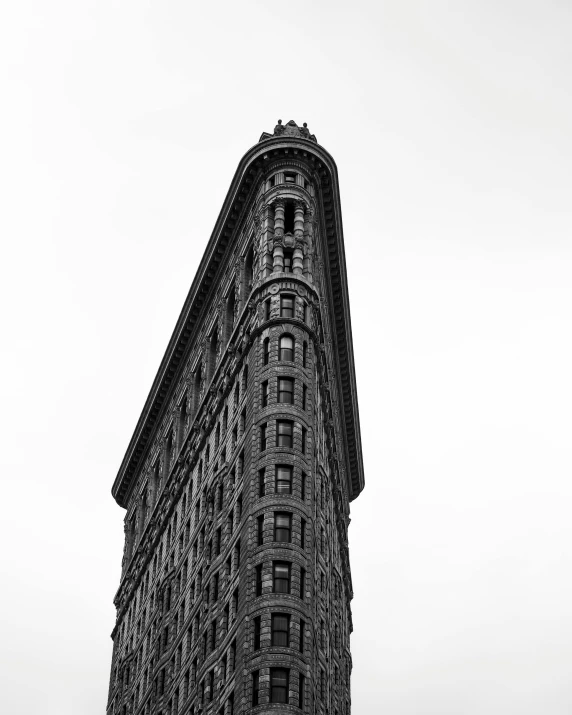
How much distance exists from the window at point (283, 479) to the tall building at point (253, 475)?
0.09 metres

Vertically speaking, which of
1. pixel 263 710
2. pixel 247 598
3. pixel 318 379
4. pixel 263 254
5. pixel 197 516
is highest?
pixel 263 254

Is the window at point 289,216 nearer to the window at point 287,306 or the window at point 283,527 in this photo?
the window at point 287,306

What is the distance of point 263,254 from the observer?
103562mm

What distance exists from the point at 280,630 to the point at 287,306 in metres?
29.6

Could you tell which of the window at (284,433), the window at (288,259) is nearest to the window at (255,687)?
the window at (284,433)

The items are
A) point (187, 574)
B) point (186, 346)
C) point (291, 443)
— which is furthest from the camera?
point (186, 346)

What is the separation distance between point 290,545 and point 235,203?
40.0m

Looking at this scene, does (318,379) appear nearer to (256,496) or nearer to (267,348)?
(267,348)

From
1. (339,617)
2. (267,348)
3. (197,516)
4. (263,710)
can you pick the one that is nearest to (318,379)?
(267,348)

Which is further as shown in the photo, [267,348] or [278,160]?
[278,160]

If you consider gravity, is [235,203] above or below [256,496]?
above

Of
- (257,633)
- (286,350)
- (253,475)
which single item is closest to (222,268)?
(286,350)

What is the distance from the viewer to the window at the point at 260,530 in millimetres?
86188

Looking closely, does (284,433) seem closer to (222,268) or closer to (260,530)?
(260,530)
